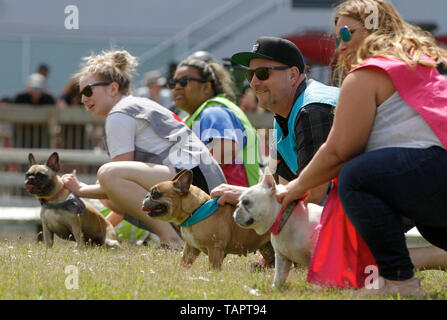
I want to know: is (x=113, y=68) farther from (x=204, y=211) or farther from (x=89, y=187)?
(x=204, y=211)

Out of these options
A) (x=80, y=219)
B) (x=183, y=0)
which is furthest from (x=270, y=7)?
(x=80, y=219)

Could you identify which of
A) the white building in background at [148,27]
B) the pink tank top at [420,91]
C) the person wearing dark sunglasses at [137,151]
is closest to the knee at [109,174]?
the person wearing dark sunglasses at [137,151]

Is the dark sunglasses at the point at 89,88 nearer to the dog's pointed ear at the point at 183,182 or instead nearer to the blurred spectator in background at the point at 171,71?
the blurred spectator in background at the point at 171,71

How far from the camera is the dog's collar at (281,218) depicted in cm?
427

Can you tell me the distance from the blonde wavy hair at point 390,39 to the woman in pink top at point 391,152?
1 centimetres

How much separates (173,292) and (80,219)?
2.91m

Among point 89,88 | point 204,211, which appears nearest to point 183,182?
point 204,211

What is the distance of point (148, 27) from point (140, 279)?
1692 cm

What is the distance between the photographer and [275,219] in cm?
428

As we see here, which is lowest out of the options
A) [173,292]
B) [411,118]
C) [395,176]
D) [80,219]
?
[80,219]

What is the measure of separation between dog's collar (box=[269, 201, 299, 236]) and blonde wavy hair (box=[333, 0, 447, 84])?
Answer: 0.88 meters

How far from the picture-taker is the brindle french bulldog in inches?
199
